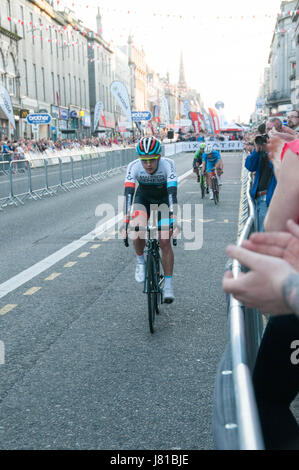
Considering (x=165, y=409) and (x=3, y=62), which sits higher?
(x=3, y=62)

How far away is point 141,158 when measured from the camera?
6.43m

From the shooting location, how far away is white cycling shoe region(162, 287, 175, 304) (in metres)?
6.20

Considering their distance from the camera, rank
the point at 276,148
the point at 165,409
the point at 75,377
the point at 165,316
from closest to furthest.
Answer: the point at 276,148 → the point at 165,409 → the point at 75,377 → the point at 165,316

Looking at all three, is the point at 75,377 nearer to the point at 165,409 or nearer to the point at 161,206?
the point at 165,409

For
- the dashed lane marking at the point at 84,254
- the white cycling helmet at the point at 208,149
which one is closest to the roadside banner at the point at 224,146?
the white cycling helmet at the point at 208,149

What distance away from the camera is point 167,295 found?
20.4 feet

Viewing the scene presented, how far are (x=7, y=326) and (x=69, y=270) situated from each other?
2705 mm

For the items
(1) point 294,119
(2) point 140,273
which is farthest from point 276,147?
(1) point 294,119

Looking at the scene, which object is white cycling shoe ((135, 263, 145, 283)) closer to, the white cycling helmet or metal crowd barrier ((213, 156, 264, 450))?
metal crowd barrier ((213, 156, 264, 450))

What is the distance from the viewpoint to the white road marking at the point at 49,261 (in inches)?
296

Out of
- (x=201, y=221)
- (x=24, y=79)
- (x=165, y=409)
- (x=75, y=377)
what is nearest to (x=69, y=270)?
(x=75, y=377)

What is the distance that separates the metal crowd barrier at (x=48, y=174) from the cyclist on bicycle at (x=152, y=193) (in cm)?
1067

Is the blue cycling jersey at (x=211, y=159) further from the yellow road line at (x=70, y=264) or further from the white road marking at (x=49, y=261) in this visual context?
the yellow road line at (x=70, y=264)

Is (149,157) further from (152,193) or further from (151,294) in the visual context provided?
(151,294)
